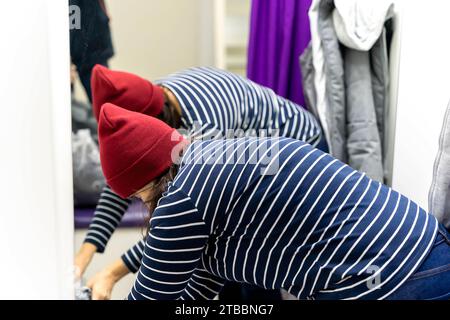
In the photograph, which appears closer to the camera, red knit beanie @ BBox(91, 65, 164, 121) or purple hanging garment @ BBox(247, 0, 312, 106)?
red knit beanie @ BBox(91, 65, 164, 121)

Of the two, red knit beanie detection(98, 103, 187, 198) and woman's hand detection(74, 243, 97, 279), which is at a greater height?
red knit beanie detection(98, 103, 187, 198)

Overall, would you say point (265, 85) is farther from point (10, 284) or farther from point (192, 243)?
point (10, 284)

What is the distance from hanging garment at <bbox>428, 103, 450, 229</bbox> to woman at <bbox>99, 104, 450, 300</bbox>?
0.05m

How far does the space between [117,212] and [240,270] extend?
1.39ft

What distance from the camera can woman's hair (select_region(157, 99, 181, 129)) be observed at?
1.00m

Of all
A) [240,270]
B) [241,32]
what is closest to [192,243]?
[240,270]

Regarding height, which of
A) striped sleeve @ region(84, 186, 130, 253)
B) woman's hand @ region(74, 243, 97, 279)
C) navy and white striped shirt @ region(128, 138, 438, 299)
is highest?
navy and white striped shirt @ region(128, 138, 438, 299)

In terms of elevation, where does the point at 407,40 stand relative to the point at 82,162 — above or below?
above

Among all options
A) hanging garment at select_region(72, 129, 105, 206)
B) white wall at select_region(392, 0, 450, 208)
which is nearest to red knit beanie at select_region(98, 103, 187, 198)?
white wall at select_region(392, 0, 450, 208)

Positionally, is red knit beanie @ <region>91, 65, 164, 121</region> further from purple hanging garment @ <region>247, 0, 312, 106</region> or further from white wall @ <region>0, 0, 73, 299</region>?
purple hanging garment @ <region>247, 0, 312, 106</region>

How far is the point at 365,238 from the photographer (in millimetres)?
693

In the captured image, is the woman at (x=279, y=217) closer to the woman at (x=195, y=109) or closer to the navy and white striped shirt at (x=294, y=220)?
the navy and white striped shirt at (x=294, y=220)

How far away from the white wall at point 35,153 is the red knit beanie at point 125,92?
0.16 meters

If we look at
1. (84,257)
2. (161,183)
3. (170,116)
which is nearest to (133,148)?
(161,183)
